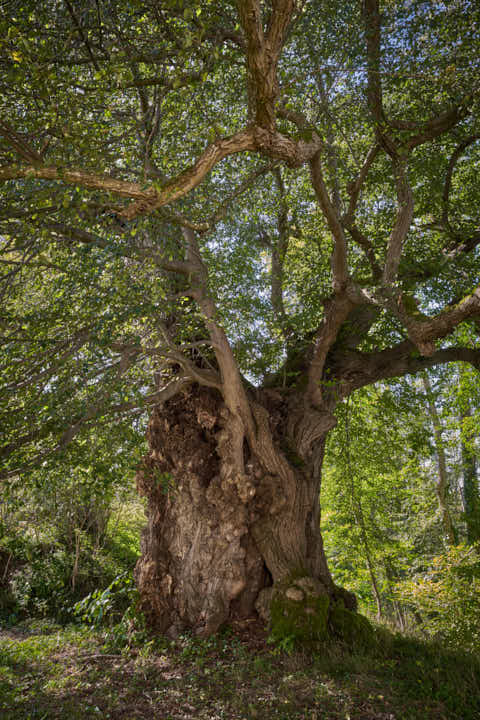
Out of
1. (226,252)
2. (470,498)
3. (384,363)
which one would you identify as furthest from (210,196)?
(470,498)

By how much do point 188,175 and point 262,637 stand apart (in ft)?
19.6

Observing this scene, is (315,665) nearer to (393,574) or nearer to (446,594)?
(446,594)

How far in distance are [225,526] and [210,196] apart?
484 centimetres

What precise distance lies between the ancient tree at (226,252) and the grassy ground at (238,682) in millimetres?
558

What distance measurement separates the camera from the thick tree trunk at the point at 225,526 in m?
6.39

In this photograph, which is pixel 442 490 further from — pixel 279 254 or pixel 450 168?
pixel 450 168

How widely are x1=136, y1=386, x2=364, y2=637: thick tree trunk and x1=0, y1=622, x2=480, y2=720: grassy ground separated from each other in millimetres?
504

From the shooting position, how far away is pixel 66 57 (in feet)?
15.5

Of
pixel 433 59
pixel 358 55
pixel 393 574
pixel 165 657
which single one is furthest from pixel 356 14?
pixel 393 574

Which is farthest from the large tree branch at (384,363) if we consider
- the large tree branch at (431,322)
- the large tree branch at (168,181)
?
the large tree branch at (168,181)

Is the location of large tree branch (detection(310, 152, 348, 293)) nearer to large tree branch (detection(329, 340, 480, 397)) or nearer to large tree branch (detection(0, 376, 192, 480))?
large tree branch (detection(329, 340, 480, 397))

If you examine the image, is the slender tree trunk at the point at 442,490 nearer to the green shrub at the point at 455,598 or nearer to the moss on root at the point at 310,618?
the green shrub at the point at 455,598

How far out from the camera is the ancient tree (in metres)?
4.22

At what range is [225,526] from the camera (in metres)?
6.58
